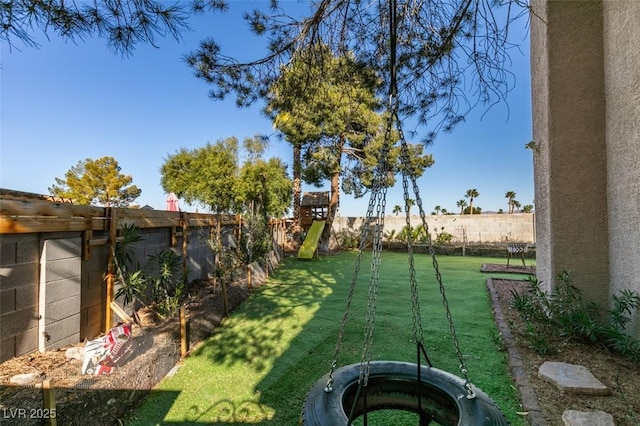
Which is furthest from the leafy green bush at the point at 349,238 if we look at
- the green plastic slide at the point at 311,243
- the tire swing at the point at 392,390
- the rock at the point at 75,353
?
the tire swing at the point at 392,390

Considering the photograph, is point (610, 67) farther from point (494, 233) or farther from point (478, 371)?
point (494, 233)

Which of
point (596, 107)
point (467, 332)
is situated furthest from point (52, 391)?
point (596, 107)

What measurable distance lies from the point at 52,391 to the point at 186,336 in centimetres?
164

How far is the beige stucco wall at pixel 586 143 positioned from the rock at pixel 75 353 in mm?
5117

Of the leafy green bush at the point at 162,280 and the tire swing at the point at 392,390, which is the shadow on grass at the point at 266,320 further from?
the tire swing at the point at 392,390

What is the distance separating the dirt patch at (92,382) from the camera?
177cm

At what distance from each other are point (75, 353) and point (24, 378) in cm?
51

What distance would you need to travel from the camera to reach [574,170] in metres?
3.55

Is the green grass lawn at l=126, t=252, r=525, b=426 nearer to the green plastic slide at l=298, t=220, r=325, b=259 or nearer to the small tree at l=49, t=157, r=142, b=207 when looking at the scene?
the green plastic slide at l=298, t=220, r=325, b=259

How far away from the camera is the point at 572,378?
243 centimetres

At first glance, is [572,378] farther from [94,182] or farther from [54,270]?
[94,182]

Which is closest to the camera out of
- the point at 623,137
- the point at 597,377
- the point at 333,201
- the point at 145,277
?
the point at 597,377

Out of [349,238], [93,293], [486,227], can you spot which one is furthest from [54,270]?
[486,227]

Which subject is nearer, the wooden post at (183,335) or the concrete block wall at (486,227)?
the wooden post at (183,335)
